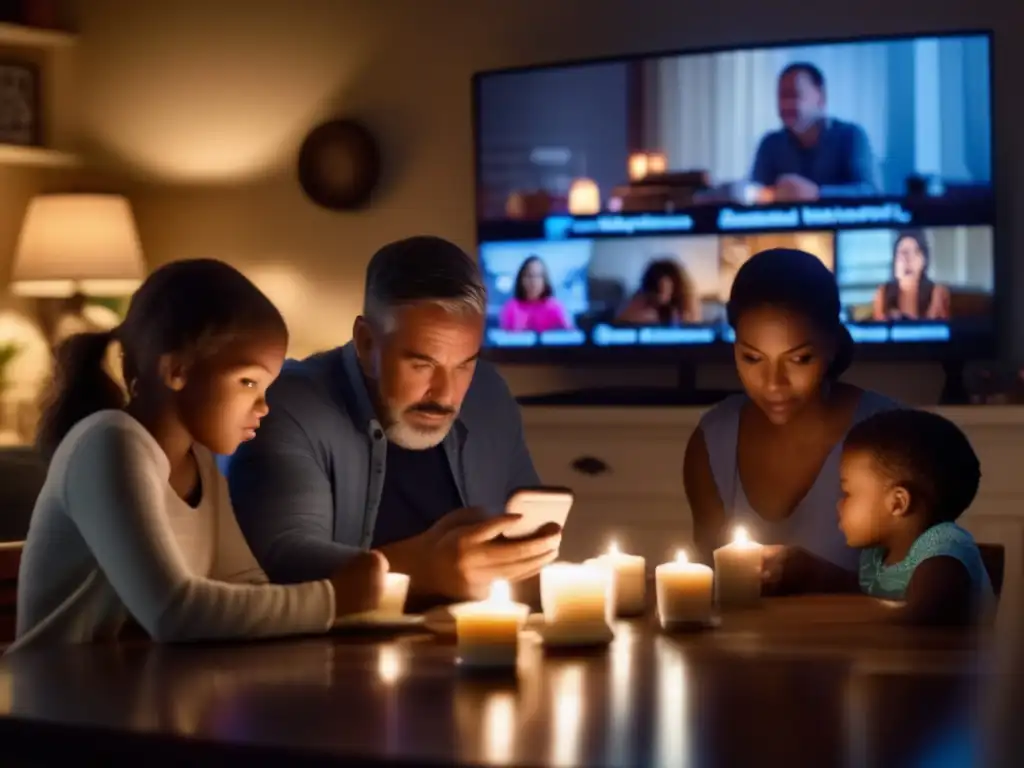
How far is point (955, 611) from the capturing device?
5.98 feet

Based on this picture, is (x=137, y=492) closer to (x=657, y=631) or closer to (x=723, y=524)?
(x=657, y=631)

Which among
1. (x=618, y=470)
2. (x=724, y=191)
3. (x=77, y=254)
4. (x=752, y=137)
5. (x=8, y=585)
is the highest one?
(x=752, y=137)

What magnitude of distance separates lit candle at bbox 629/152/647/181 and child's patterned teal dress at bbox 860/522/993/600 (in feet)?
7.78

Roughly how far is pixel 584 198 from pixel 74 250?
1620 mm

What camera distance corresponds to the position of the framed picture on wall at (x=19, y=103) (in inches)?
209

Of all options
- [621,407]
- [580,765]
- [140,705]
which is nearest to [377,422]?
[140,705]

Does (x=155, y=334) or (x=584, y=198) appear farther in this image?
(x=584, y=198)

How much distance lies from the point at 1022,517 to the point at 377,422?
7.09ft

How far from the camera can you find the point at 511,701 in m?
1.34

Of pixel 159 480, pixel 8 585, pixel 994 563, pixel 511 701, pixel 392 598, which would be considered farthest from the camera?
pixel 8 585

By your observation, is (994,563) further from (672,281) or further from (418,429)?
(672,281)

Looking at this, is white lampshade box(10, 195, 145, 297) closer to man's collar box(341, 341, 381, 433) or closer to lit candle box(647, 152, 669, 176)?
lit candle box(647, 152, 669, 176)

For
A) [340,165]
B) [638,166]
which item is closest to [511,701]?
[638,166]

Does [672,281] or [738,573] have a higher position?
[672,281]
